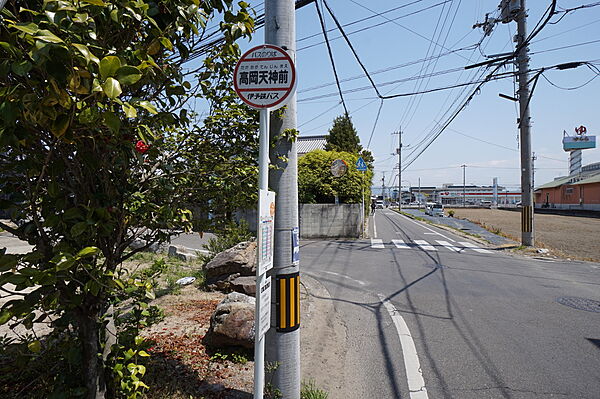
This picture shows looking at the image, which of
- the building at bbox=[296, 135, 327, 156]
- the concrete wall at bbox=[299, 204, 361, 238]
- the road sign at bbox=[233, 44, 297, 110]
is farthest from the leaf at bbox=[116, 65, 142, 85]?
the building at bbox=[296, 135, 327, 156]

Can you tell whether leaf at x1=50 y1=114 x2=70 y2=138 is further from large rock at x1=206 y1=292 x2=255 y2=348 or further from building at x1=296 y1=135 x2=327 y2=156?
building at x1=296 y1=135 x2=327 y2=156

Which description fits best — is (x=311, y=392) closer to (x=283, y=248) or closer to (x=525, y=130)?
(x=283, y=248)

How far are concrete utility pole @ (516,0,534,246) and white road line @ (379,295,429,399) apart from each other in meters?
10.3

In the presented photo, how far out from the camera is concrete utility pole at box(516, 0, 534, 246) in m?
13.0

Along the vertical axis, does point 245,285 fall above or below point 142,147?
below

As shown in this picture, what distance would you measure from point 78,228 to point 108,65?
0.95 m

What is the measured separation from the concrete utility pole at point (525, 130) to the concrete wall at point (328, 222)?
6.74m

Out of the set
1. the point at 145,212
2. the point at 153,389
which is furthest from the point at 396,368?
the point at 145,212

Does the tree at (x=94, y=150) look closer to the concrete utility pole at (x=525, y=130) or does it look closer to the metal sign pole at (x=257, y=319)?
the metal sign pole at (x=257, y=319)

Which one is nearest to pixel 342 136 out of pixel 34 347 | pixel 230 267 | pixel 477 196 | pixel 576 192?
pixel 230 267

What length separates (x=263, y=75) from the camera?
261cm

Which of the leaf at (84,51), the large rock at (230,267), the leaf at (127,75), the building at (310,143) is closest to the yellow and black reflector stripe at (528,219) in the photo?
the large rock at (230,267)

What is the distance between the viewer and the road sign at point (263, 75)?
2566 mm

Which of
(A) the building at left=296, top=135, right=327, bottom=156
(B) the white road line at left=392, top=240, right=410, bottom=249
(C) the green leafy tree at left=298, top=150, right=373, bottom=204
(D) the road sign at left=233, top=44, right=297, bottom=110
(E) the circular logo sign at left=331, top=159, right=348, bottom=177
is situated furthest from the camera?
(A) the building at left=296, top=135, right=327, bottom=156
